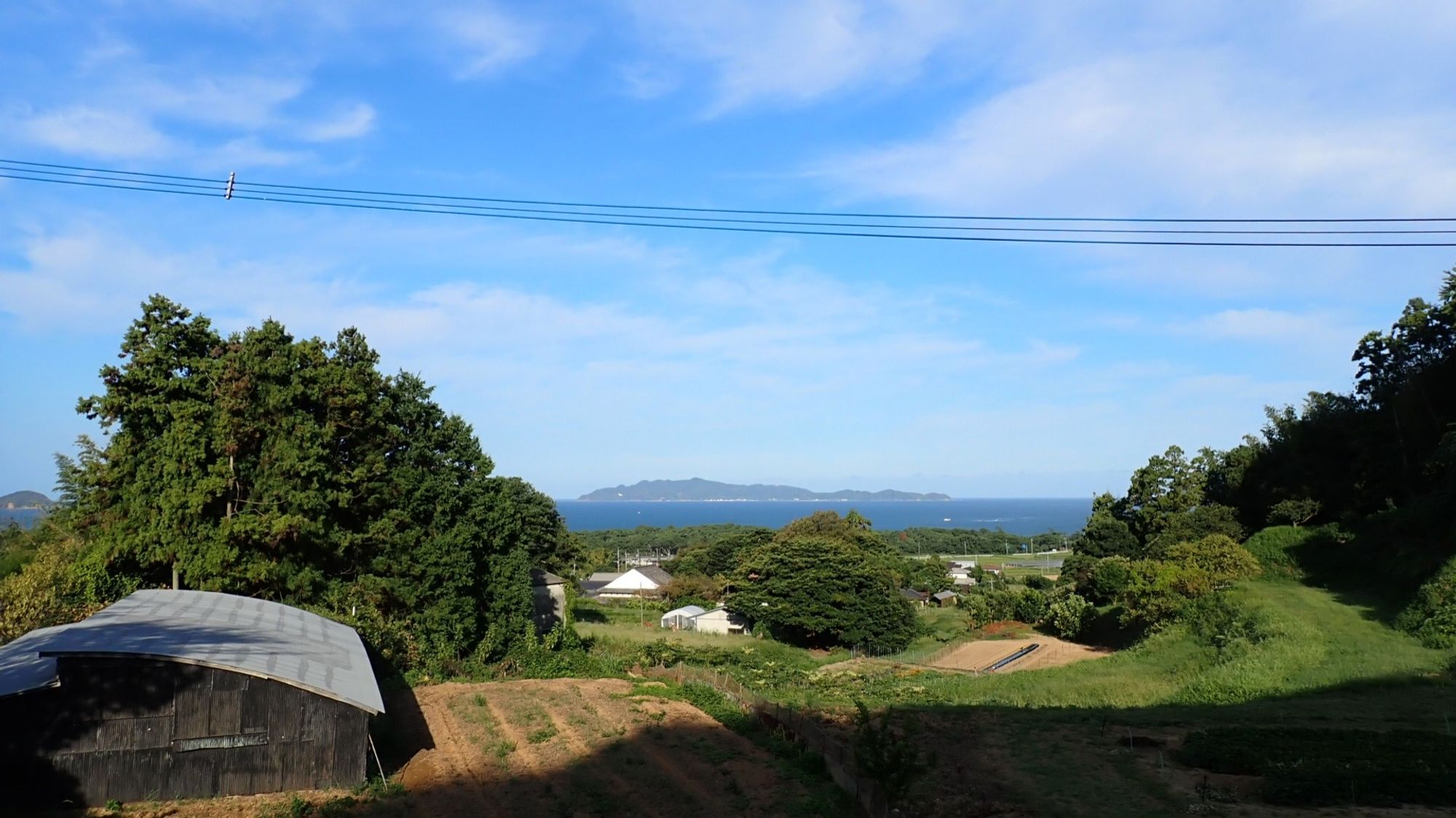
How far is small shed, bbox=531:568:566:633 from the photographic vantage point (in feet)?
130

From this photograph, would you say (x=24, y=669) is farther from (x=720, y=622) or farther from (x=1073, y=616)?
(x=720, y=622)

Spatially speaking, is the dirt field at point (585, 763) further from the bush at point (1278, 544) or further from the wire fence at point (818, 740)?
the bush at point (1278, 544)

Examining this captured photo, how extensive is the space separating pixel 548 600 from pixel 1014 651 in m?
22.3

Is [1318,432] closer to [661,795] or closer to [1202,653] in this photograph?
[1202,653]

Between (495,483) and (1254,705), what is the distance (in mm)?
25152

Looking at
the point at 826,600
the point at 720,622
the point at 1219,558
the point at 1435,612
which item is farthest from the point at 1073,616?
the point at 720,622

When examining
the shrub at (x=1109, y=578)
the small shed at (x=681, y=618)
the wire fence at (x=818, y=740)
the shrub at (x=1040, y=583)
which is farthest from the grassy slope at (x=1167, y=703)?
the shrub at (x=1040, y=583)

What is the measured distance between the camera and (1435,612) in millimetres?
29672

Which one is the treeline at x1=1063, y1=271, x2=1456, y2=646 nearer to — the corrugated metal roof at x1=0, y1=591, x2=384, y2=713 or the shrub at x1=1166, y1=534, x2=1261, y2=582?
the shrub at x1=1166, y1=534, x2=1261, y2=582

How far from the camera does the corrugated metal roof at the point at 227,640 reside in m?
15.2

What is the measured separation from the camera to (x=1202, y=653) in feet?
105

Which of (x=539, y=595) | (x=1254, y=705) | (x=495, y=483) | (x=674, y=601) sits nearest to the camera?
(x=1254, y=705)

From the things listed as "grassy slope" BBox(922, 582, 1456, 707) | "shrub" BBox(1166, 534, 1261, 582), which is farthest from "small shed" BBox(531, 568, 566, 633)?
"shrub" BBox(1166, 534, 1261, 582)

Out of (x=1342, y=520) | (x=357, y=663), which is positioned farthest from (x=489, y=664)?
(x=1342, y=520)
